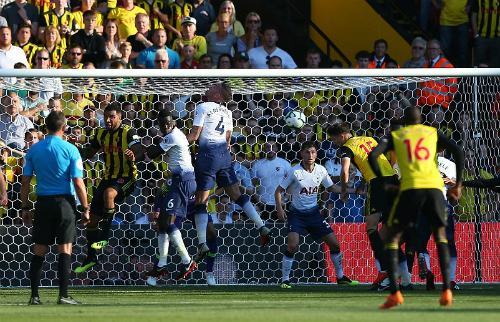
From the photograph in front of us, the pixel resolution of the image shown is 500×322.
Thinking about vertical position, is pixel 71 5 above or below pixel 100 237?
above

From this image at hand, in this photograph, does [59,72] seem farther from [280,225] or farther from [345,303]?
[345,303]

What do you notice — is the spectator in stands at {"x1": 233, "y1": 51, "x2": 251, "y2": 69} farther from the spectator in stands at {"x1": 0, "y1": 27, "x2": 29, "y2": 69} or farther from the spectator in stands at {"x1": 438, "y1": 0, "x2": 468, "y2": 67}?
the spectator in stands at {"x1": 438, "y1": 0, "x2": 468, "y2": 67}

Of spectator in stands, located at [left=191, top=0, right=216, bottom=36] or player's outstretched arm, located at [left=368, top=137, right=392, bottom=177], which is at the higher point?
spectator in stands, located at [left=191, top=0, right=216, bottom=36]

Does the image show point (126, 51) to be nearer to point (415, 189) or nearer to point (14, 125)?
point (14, 125)

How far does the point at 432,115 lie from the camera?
60.4ft

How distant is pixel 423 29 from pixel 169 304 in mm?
12910

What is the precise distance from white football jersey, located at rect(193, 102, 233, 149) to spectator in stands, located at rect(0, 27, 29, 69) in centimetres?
431

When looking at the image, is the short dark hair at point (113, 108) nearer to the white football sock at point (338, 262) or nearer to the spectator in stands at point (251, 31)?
the white football sock at point (338, 262)

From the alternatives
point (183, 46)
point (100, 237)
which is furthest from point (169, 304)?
point (183, 46)

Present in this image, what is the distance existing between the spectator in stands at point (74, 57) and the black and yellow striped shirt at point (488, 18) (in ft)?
23.5

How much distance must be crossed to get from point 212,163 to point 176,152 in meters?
0.49

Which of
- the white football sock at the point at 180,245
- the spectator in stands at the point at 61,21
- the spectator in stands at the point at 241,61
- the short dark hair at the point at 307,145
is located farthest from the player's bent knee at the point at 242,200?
the spectator in stands at the point at 61,21

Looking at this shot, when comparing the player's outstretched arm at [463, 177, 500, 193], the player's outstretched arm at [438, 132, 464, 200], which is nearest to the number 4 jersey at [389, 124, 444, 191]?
the player's outstretched arm at [438, 132, 464, 200]

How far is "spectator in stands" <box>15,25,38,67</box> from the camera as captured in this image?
2053 cm
